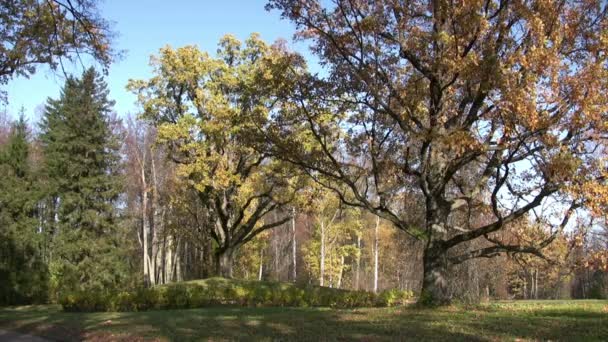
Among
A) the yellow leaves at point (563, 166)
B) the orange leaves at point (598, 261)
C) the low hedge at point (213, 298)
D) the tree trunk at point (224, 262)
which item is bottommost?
the low hedge at point (213, 298)

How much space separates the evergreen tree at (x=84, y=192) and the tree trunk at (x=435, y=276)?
22845mm

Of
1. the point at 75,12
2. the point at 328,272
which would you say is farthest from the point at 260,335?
the point at 328,272

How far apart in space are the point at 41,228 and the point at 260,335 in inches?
1121

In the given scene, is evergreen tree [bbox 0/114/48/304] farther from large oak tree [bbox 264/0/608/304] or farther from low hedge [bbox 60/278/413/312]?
large oak tree [bbox 264/0/608/304]

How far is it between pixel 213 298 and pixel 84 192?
15381mm

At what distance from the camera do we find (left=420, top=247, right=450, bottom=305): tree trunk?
13.9 meters

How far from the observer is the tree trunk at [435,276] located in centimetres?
1393

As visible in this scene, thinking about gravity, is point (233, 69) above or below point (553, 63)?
above

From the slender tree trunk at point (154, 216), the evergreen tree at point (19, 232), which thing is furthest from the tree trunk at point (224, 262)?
the slender tree trunk at point (154, 216)

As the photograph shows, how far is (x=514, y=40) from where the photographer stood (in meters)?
12.7

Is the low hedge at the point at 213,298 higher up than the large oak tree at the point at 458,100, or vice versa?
the large oak tree at the point at 458,100

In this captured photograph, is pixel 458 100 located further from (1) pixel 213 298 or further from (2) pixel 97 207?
(2) pixel 97 207

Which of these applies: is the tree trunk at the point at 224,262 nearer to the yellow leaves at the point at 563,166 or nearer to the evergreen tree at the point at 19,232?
the evergreen tree at the point at 19,232

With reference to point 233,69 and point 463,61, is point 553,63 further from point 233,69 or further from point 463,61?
point 233,69
